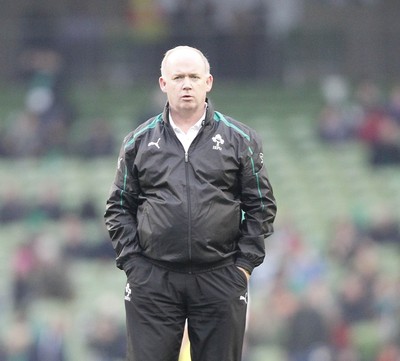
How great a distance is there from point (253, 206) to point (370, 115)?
1222 cm

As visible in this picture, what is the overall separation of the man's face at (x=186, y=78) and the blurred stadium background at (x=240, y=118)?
889 cm

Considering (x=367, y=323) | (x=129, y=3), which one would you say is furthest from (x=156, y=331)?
(x=129, y=3)

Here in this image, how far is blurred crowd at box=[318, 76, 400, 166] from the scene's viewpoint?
1720 cm

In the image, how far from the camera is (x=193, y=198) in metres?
5.29

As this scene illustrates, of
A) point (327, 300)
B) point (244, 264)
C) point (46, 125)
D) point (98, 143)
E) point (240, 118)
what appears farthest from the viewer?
point (240, 118)

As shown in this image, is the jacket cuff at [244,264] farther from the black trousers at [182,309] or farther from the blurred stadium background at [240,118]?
the blurred stadium background at [240,118]

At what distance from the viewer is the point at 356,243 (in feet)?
50.4

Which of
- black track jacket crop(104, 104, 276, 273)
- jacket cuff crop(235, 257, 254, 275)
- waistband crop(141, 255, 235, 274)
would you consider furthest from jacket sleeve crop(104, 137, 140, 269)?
jacket cuff crop(235, 257, 254, 275)

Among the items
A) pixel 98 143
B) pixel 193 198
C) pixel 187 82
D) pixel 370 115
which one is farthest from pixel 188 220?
pixel 370 115

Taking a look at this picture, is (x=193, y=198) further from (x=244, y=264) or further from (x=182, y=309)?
(x=182, y=309)

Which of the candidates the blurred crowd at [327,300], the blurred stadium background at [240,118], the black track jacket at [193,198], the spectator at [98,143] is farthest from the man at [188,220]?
the spectator at [98,143]

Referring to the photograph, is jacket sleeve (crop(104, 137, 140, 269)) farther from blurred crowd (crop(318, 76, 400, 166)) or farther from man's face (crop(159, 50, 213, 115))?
blurred crowd (crop(318, 76, 400, 166))

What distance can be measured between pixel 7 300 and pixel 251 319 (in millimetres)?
2902

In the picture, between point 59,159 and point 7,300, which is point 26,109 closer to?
point 59,159
